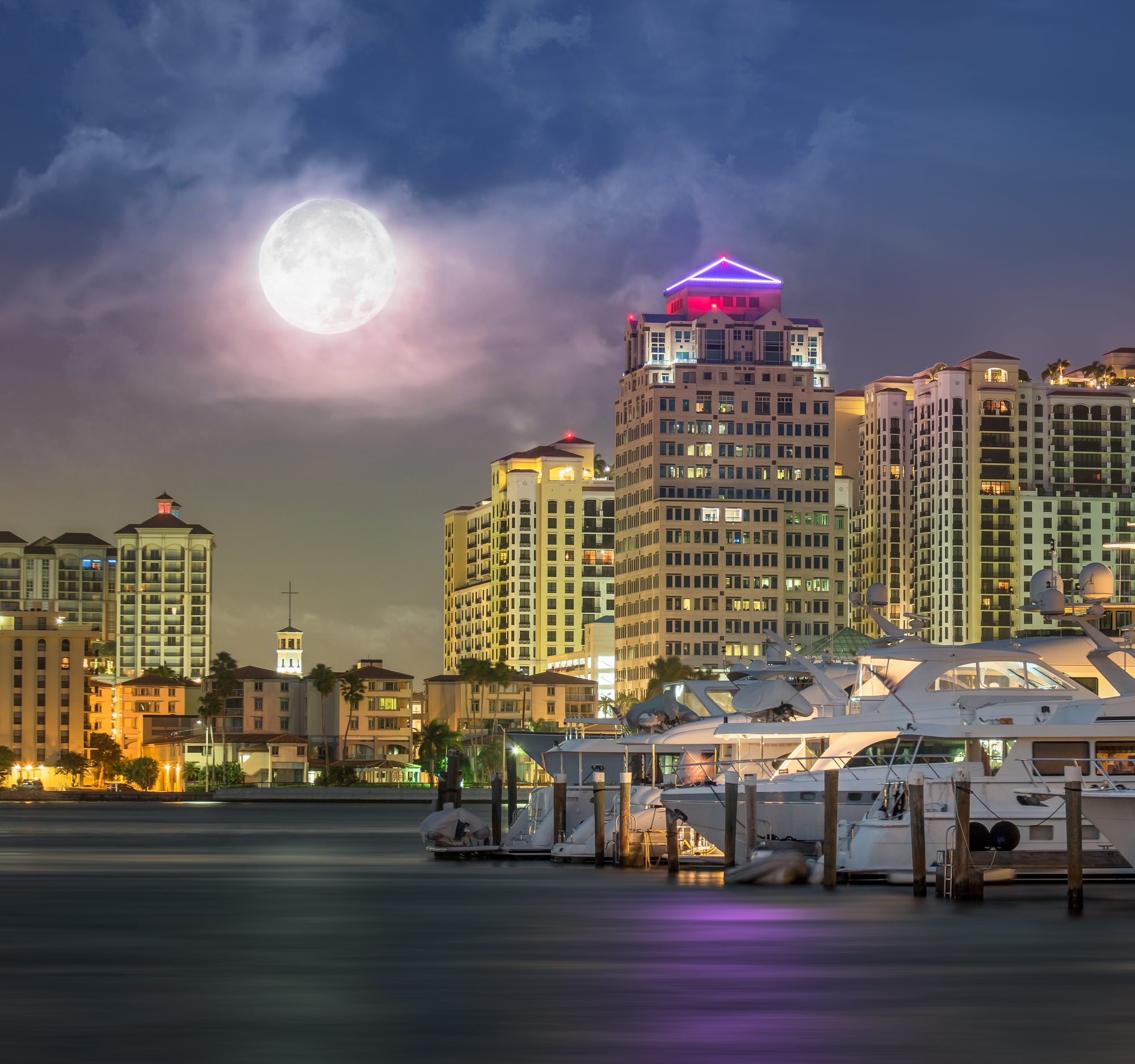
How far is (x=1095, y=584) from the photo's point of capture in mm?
54156

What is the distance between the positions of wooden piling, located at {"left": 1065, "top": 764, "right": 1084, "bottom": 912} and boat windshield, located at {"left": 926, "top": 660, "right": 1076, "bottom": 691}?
11.0 m

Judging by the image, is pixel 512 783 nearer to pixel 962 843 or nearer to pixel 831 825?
pixel 831 825

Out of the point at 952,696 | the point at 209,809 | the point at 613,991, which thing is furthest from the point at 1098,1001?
the point at 209,809

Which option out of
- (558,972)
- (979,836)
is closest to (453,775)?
(979,836)

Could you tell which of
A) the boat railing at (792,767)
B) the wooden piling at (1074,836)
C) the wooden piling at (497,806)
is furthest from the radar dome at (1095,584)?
the wooden piling at (497,806)

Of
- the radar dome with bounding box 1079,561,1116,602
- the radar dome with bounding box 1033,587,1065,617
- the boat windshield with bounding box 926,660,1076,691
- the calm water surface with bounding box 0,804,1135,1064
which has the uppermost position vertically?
the radar dome with bounding box 1079,561,1116,602

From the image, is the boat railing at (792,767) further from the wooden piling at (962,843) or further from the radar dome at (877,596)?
the radar dome at (877,596)

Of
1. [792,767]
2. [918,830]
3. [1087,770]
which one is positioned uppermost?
[1087,770]

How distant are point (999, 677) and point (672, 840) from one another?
31.5 feet

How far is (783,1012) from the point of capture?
100 ft

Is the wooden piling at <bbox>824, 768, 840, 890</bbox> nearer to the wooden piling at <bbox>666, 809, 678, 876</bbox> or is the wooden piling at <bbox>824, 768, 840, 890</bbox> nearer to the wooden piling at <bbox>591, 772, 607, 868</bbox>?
the wooden piling at <bbox>666, 809, 678, 876</bbox>

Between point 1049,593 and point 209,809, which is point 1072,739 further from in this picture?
point 209,809

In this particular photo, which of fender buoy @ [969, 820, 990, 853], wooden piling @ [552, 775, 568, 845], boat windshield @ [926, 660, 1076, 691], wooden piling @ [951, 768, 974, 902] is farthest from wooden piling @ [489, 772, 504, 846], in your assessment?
wooden piling @ [951, 768, 974, 902]

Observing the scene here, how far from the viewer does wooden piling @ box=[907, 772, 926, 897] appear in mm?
44562
